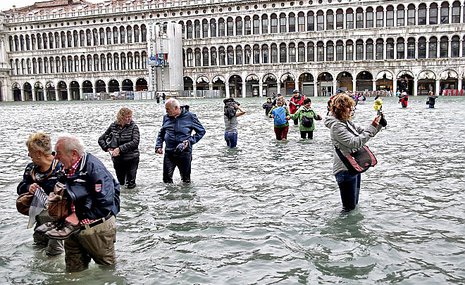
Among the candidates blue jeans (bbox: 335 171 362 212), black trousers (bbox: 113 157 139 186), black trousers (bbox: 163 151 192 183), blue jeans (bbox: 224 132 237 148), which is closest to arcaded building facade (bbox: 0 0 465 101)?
blue jeans (bbox: 224 132 237 148)

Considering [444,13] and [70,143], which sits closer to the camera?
[70,143]

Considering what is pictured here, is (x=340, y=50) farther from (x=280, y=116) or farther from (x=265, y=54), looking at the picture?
(x=280, y=116)

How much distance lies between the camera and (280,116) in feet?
45.0

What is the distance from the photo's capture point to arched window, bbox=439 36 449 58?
56.3 meters

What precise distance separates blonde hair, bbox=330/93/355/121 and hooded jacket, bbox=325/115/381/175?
6 centimetres

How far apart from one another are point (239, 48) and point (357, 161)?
196 ft

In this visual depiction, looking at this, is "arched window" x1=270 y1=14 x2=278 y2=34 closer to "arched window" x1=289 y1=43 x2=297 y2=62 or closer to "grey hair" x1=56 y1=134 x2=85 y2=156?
"arched window" x1=289 y1=43 x2=297 y2=62

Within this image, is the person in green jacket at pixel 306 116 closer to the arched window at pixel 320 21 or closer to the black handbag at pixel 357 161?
the black handbag at pixel 357 161

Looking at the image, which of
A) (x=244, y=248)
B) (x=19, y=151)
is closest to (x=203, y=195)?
(x=244, y=248)

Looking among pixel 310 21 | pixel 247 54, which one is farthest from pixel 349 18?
pixel 247 54

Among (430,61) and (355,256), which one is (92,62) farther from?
Result: (355,256)

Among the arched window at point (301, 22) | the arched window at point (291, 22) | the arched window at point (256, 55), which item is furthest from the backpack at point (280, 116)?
the arched window at point (256, 55)

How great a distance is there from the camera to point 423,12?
5694cm

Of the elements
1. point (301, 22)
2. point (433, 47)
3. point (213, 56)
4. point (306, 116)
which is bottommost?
point (306, 116)
